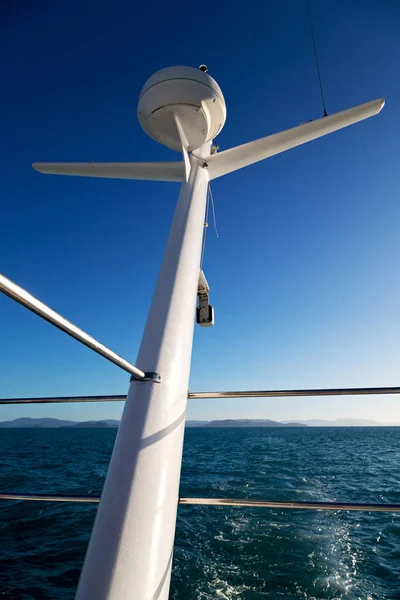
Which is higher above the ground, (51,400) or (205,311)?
(205,311)

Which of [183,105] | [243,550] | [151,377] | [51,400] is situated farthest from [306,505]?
[243,550]

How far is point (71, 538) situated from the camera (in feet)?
23.2

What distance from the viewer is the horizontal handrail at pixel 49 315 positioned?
1.98 feet

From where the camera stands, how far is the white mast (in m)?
1.09

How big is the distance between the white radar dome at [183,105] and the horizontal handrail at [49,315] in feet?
6.46

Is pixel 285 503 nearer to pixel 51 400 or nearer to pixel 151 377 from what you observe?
pixel 151 377

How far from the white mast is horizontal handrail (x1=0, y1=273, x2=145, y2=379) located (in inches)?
19.8

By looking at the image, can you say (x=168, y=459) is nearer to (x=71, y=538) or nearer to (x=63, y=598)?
(x=63, y=598)

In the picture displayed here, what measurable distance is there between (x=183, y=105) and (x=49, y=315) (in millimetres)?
2235

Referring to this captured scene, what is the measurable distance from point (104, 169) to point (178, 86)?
3.12ft

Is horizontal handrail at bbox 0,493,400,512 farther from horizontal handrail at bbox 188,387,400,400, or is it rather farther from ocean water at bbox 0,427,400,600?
ocean water at bbox 0,427,400,600

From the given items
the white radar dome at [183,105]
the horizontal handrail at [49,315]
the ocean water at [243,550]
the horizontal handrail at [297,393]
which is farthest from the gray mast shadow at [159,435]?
the ocean water at [243,550]

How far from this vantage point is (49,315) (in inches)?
27.6

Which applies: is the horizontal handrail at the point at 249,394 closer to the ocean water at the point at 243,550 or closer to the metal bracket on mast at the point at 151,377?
the metal bracket on mast at the point at 151,377
